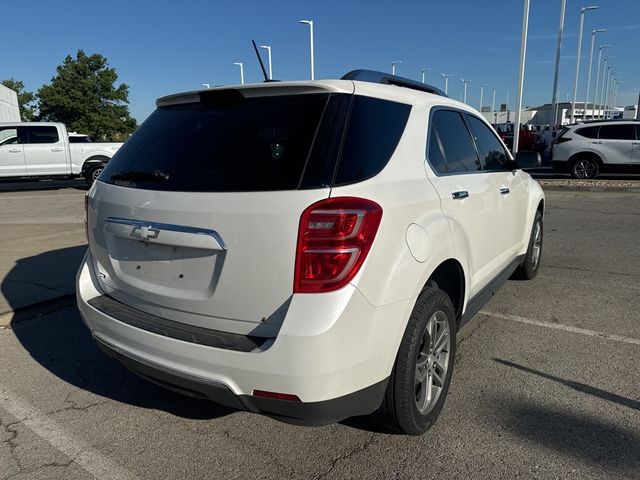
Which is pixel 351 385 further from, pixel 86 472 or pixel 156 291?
pixel 86 472

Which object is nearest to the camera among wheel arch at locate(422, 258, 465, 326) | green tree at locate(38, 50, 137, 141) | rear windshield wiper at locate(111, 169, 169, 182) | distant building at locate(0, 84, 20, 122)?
rear windshield wiper at locate(111, 169, 169, 182)

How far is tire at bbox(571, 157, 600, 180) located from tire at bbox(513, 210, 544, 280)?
10.9 meters

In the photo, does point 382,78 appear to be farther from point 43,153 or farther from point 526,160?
point 43,153

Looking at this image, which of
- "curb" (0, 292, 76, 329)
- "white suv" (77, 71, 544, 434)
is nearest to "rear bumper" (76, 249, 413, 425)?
"white suv" (77, 71, 544, 434)

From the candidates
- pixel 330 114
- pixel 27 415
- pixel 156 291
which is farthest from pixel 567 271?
pixel 27 415

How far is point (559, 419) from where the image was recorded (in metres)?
2.75

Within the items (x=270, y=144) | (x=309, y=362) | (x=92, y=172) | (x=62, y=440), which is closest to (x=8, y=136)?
(x=92, y=172)

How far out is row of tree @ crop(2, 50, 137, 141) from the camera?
55844 millimetres

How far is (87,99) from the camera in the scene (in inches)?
2222

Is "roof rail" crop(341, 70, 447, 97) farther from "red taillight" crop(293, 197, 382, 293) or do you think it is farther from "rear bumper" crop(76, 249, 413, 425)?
"rear bumper" crop(76, 249, 413, 425)

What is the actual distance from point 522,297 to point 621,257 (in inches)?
92.3

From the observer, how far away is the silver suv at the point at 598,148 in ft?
46.4

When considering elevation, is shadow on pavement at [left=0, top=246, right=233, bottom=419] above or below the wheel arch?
below

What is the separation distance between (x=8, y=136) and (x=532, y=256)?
15499mm
